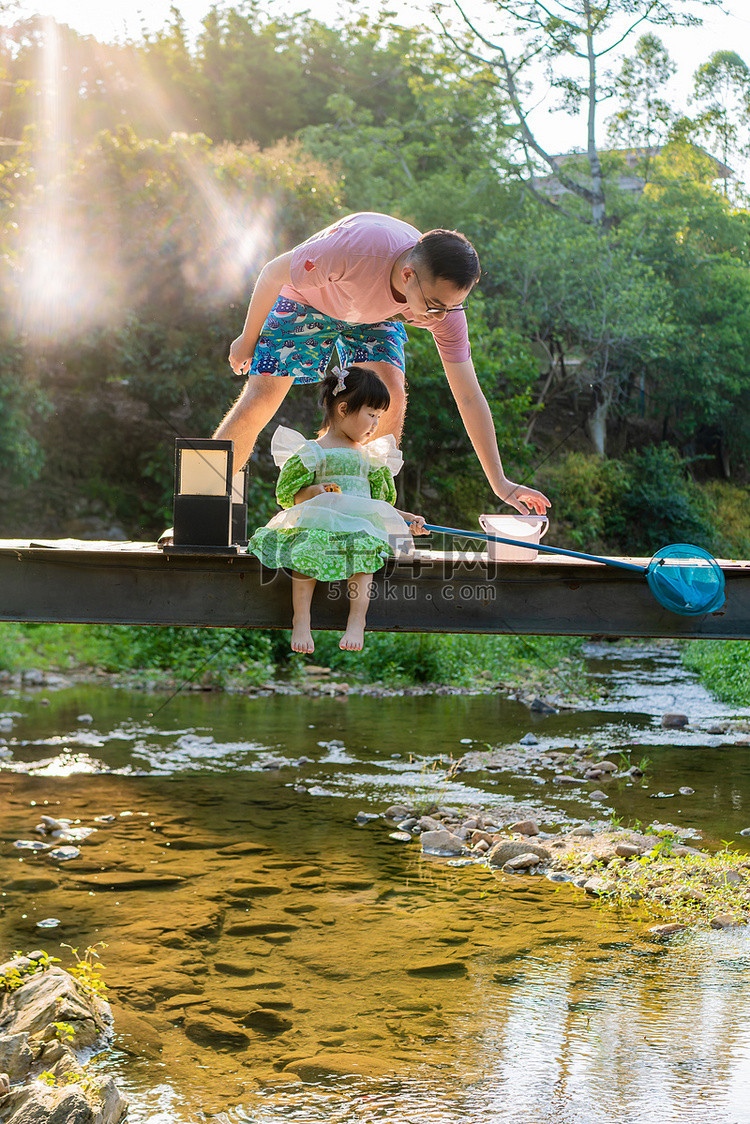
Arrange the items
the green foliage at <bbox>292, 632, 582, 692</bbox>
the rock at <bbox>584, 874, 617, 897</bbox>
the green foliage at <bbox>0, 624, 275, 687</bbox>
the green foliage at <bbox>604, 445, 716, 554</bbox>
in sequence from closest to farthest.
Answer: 1. the rock at <bbox>584, 874, 617, 897</bbox>
2. the green foliage at <bbox>0, 624, 275, 687</bbox>
3. the green foliage at <bbox>292, 632, 582, 692</bbox>
4. the green foliage at <bbox>604, 445, 716, 554</bbox>

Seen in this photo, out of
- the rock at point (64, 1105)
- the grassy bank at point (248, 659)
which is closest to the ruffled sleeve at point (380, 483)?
the rock at point (64, 1105)

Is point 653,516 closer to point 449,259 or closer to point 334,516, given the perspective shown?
point 334,516

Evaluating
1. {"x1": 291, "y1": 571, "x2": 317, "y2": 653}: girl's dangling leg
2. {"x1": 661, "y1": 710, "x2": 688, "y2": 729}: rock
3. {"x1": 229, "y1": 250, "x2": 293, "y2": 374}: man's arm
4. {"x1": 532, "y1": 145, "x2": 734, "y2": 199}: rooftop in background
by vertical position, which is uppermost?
{"x1": 532, "y1": 145, "x2": 734, "y2": 199}: rooftop in background

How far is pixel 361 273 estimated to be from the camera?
3.58 m

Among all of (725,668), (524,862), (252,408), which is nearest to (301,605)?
(252,408)

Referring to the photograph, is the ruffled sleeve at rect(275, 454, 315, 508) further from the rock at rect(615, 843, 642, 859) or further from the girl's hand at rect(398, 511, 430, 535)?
the rock at rect(615, 843, 642, 859)

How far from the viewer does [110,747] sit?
25.8 ft

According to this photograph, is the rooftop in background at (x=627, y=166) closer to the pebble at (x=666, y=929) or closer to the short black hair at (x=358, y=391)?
the short black hair at (x=358, y=391)

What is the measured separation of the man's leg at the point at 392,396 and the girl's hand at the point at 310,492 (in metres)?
0.43

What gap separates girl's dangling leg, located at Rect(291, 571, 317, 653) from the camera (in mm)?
3494

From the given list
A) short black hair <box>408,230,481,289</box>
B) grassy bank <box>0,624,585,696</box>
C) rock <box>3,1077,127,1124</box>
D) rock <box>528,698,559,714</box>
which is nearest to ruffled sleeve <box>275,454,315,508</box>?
short black hair <box>408,230,481,289</box>

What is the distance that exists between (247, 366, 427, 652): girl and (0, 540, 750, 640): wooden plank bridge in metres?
0.11

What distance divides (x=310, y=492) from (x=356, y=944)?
6.50 ft

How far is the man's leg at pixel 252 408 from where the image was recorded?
4.10 meters
